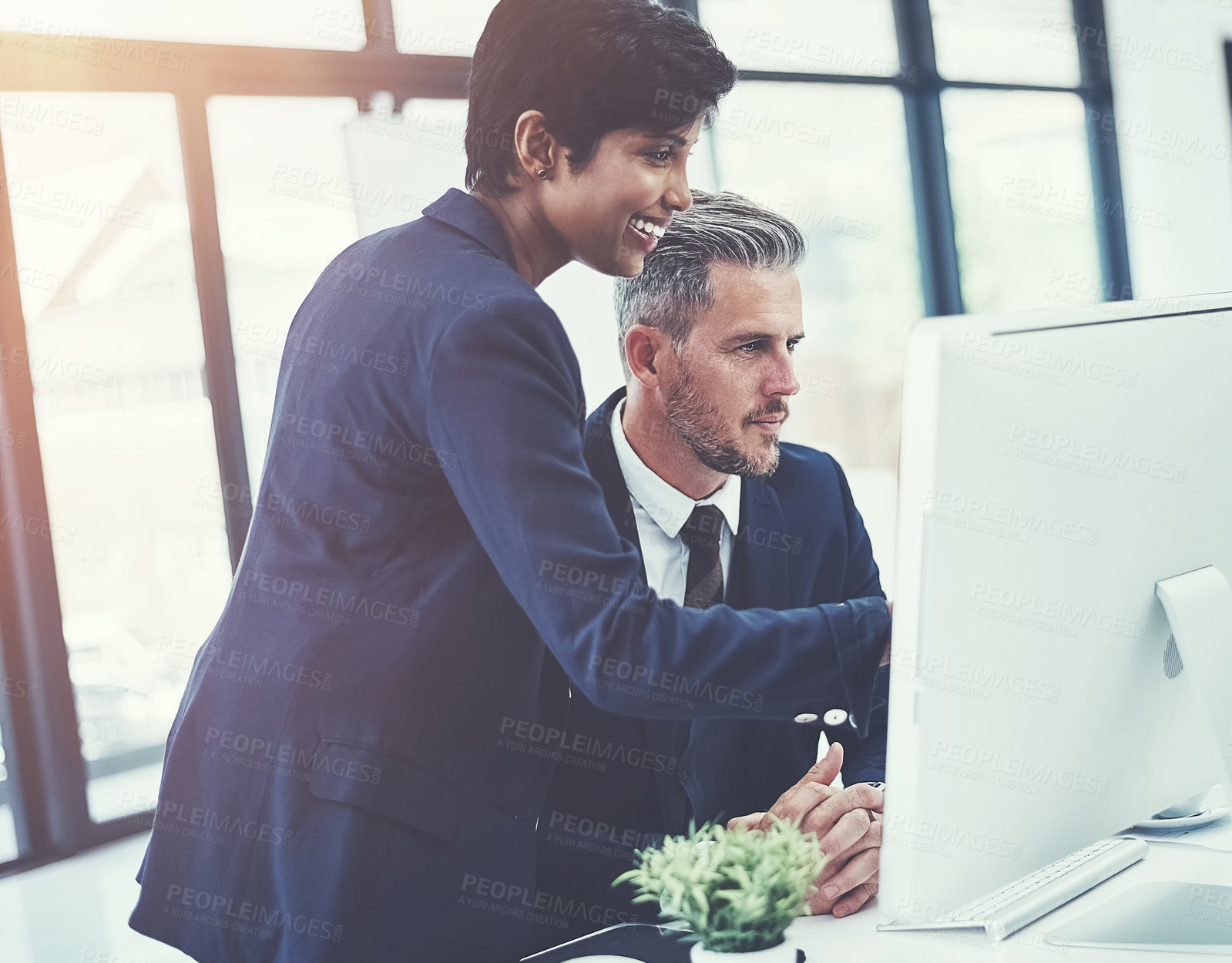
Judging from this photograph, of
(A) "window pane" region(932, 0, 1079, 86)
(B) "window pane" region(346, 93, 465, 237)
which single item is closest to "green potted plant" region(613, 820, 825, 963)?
(B) "window pane" region(346, 93, 465, 237)

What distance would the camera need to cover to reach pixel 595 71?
1.10 metres

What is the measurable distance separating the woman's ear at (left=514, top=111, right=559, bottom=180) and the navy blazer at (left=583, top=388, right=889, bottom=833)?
54 centimetres

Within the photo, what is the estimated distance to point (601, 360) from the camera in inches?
174

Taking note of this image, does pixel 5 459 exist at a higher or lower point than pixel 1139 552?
higher

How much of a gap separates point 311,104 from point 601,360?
142cm

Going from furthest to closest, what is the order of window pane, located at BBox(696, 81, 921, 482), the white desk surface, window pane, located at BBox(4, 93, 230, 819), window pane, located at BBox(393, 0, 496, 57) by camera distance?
window pane, located at BBox(696, 81, 921, 482)
window pane, located at BBox(393, 0, 496, 57)
window pane, located at BBox(4, 93, 230, 819)
the white desk surface

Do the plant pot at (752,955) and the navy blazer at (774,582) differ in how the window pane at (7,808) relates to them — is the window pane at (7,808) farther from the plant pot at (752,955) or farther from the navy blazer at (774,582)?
the plant pot at (752,955)

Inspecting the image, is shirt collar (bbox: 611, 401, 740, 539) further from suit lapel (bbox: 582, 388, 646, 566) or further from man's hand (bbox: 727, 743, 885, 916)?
man's hand (bbox: 727, 743, 885, 916)

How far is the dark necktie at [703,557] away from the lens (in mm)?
1499

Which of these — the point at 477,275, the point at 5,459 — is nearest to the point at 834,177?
the point at 5,459

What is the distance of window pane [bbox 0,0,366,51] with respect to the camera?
10.9 ft

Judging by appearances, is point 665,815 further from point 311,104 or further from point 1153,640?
point 311,104

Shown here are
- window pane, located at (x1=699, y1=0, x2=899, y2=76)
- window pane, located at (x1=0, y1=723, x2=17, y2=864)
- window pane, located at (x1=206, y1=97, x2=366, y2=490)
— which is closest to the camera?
window pane, located at (x1=0, y1=723, x2=17, y2=864)

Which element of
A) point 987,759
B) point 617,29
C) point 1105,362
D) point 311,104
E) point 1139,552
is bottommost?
point 987,759
